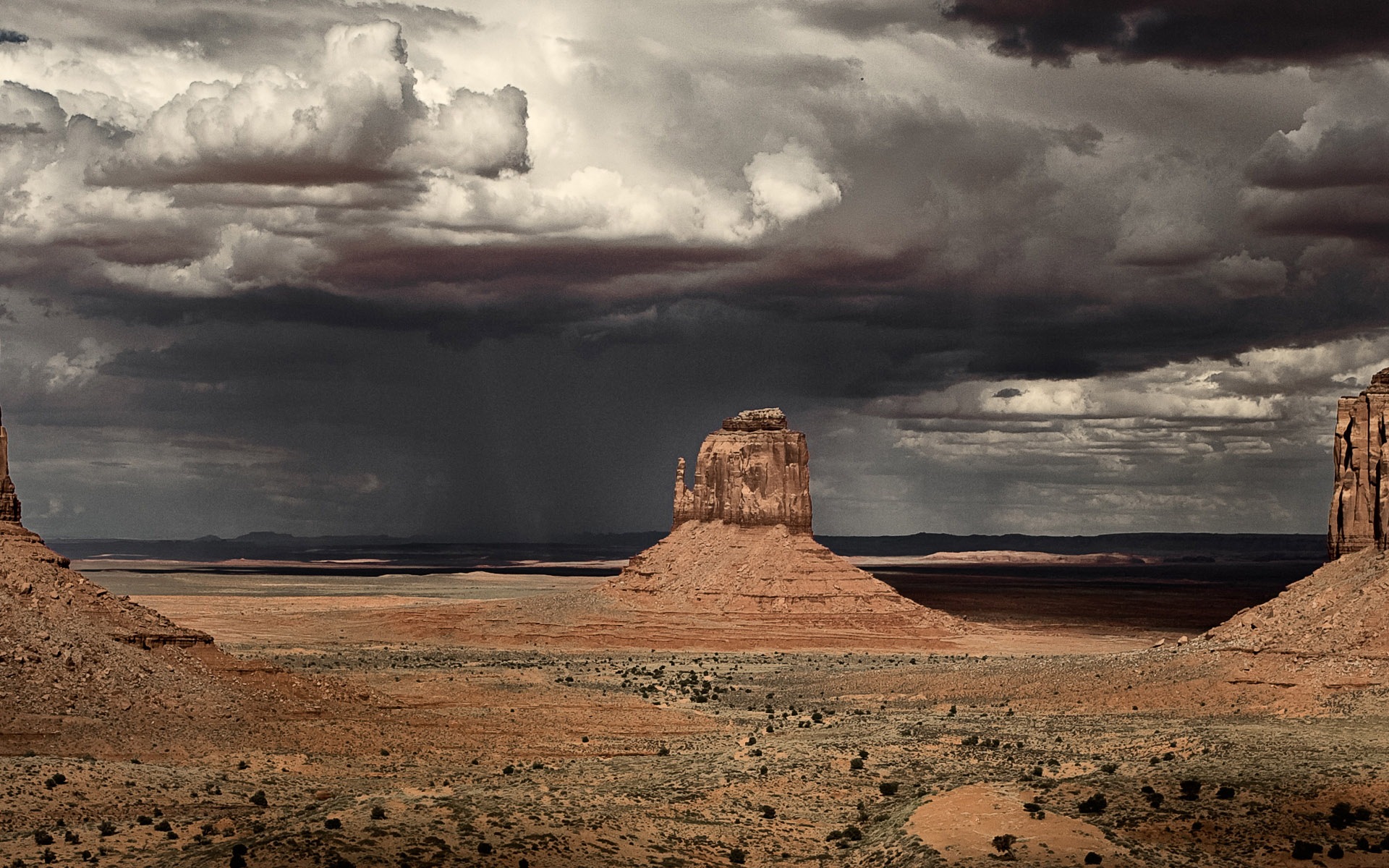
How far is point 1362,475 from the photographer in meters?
66.0

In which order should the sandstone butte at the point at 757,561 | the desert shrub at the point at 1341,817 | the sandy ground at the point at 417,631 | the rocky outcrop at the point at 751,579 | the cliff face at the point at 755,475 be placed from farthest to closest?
the cliff face at the point at 755,475 < the sandstone butte at the point at 757,561 < the rocky outcrop at the point at 751,579 < the sandy ground at the point at 417,631 < the desert shrub at the point at 1341,817

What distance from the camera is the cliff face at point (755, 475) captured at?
126438 mm

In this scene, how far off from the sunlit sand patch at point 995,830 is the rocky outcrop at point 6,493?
1229 inches

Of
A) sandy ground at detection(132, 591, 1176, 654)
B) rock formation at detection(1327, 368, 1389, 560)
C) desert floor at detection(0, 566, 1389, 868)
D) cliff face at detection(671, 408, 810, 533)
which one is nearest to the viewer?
desert floor at detection(0, 566, 1389, 868)

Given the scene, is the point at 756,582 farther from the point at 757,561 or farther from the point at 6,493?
the point at 6,493

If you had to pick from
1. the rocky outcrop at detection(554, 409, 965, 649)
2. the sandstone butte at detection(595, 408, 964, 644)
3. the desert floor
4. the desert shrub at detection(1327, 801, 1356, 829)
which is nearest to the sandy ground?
the rocky outcrop at detection(554, 409, 965, 649)

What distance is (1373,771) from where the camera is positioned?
128 feet

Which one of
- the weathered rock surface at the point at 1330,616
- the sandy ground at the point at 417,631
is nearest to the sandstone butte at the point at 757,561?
the sandy ground at the point at 417,631

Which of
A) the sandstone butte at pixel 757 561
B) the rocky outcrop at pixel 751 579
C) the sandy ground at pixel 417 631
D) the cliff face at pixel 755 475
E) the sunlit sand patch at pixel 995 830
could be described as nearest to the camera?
the sunlit sand patch at pixel 995 830

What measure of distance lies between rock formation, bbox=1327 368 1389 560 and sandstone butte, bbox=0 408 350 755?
4198 cm

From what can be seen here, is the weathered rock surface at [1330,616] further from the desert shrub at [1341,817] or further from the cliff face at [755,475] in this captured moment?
the cliff face at [755,475]

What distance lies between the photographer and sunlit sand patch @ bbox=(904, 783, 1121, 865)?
33344mm

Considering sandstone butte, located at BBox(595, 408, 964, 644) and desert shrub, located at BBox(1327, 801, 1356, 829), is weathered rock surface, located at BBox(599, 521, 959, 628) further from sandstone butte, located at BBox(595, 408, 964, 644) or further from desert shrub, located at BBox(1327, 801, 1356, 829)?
desert shrub, located at BBox(1327, 801, 1356, 829)

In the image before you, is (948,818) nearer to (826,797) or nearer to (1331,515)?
(826,797)
